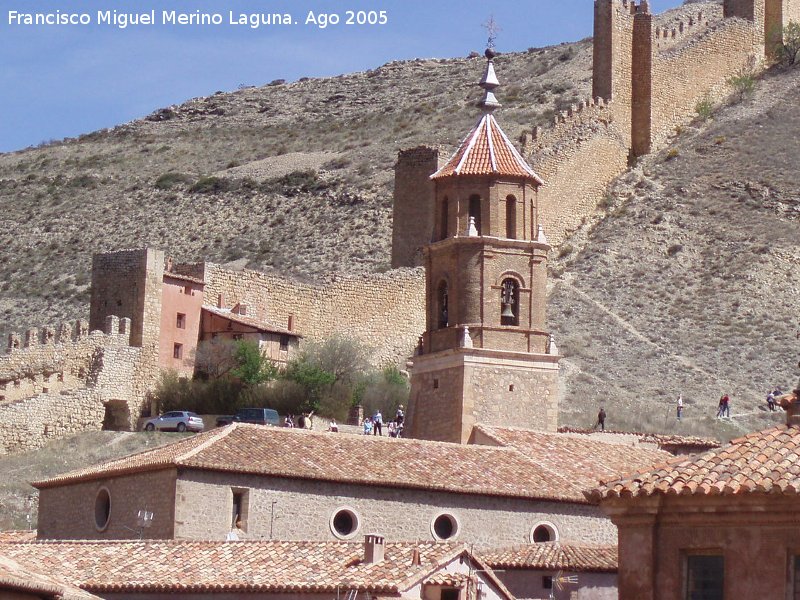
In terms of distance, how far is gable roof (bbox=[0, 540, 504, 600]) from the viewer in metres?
32.1

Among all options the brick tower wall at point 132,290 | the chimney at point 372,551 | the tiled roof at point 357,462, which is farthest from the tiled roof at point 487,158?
the chimney at point 372,551

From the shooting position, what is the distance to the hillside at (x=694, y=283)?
60656 millimetres

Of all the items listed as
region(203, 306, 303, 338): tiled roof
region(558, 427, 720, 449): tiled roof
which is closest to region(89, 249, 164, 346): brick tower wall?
region(203, 306, 303, 338): tiled roof

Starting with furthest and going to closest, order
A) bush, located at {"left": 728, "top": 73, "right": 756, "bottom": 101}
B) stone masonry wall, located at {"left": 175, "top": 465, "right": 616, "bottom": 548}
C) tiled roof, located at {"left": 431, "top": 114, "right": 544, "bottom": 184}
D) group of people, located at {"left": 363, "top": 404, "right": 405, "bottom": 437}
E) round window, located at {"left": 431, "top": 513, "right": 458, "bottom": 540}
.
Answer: bush, located at {"left": 728, "top": 73, "right": 756, "bottom": 101}, group of people, located at {"left": 363, "top": 404, "right": 405, "bottom": 437}, tiled roof, located at {"left": 431, "top": 114, "right": 544, "bottom": 184}, round window, located at {"left": 431, "top": 513, "right": 458, "bottom": 540}, stone masonry wall, located at {"left": 175, "top": 465, "right": 616, "bottom": 548}

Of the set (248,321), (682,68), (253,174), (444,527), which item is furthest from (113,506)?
(253,174)

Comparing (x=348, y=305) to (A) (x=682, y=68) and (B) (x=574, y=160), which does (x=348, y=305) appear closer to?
(B) (x=574, y=160)

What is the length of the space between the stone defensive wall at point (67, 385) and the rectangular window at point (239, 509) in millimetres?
16630

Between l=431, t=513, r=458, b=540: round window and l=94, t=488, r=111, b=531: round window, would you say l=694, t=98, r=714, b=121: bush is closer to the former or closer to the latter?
l=431, t=513, r=458, b=540: round window

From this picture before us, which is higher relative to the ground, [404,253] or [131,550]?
[404,253]

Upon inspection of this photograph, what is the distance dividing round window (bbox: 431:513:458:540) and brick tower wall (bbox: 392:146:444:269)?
26.7m

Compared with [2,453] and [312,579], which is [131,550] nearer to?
[312,579]

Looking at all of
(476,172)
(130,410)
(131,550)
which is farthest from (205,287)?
(131,550)

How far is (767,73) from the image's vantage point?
85750 millimetres

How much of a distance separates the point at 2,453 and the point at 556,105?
146 ft
